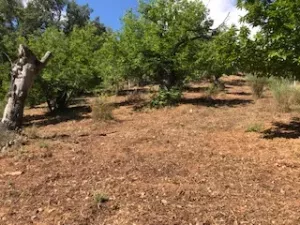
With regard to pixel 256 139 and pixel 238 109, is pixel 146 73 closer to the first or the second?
pixel 238 109

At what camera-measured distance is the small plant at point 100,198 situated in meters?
4.91

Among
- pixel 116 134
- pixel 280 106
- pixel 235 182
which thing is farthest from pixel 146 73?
pixel 235 182

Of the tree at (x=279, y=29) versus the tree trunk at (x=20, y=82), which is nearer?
the tree at (x=279, y=29)

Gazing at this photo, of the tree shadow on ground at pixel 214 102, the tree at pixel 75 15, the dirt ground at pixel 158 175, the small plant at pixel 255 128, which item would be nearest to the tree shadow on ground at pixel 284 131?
the dirt ground at pixel 158 175

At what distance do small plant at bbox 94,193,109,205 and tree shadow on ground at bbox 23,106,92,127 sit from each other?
723cm

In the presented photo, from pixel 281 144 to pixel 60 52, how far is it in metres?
9.31

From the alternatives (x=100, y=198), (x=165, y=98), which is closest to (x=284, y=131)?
(x=100, y=198)

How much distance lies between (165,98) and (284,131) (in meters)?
5.64

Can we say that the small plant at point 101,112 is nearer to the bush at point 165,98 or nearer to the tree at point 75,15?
the bush at point 165,98

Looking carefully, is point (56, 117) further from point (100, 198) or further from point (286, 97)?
point (100, 198)

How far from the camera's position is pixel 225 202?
489cm

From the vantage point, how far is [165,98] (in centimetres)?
1388

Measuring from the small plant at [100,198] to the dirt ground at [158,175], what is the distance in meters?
0.01

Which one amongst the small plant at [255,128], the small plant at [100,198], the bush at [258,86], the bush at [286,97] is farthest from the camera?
the bush at [258,86]
